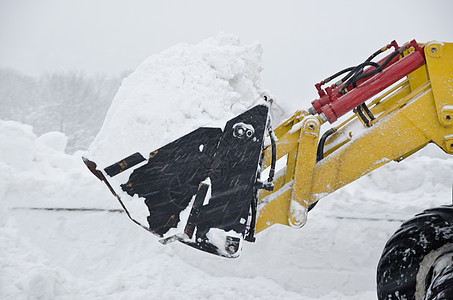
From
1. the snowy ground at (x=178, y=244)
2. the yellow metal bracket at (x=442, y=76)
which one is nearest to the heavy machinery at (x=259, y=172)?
the yellow metal bracket at (x=442, y=76)

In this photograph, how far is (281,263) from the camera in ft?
12.2

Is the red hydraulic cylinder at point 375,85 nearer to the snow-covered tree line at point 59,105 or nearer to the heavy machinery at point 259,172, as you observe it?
the heavy machinery at point 259,172

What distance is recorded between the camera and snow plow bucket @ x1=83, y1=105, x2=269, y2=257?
2137mm

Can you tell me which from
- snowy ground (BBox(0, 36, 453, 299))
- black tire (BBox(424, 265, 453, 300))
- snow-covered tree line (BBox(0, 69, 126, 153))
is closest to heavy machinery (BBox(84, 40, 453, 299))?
black tire (BBox(424, 265, 453, 300))

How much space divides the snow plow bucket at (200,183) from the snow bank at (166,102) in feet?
0.25

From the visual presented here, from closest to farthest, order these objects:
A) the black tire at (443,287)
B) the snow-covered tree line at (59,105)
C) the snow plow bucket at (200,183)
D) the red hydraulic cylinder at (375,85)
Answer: the black tire at (443,287)
the snow plow bucket at (200,183)
the red hydraulic cylinder at (375,85)
the snow-covered tree line at (59,105)

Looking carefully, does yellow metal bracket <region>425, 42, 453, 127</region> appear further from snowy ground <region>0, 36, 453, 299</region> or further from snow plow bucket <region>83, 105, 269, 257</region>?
snowy ground <region>0, 36, 453, 299</region>

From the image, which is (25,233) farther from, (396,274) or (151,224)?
(396,274)

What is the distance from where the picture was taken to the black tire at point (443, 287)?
1854 millimetres

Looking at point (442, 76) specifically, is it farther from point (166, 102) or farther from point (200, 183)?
point (166, 102)

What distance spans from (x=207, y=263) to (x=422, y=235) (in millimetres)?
2037

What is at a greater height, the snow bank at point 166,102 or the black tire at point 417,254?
the snow bank at point 166,102

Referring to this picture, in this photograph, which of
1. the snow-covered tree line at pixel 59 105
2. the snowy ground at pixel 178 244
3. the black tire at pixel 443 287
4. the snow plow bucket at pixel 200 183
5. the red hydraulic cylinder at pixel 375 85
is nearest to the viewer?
the black tire at pixel 443 287

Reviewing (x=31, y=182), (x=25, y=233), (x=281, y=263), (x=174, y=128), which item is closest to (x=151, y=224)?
(x=174, y=128)
